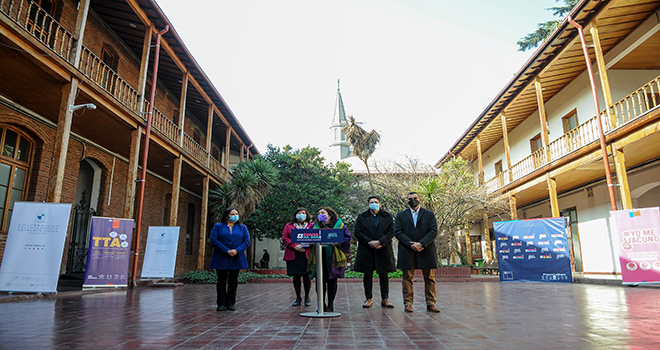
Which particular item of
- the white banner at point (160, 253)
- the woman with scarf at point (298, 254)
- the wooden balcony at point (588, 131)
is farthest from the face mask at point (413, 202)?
the white banner at point (160, 253)

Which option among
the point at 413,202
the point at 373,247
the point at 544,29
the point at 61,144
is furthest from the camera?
the point at 544,29

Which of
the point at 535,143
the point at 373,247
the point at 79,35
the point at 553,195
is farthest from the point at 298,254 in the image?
the point at 535,143

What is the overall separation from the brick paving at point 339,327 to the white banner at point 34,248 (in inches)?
48.4

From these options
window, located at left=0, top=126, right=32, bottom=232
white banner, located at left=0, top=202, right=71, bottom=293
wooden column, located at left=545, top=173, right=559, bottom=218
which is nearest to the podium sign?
white banner, located at left=0, top=202, right=71, bottom=293

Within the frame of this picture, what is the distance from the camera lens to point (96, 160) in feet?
43.3

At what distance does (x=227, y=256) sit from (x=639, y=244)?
917 cm

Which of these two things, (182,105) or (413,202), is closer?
(413,202)

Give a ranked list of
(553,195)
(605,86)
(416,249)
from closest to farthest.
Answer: (416,249), (605,86), (553,195)

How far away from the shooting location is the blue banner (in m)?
11.7

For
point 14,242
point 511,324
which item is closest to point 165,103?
point 14,242

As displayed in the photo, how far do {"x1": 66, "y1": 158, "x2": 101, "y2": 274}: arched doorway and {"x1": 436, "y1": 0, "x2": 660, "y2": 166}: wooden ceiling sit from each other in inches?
604

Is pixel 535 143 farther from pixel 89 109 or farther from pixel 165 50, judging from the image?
pixel 89 109

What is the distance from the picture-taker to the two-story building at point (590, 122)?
1125 centimetres

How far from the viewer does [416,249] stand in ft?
18.2
